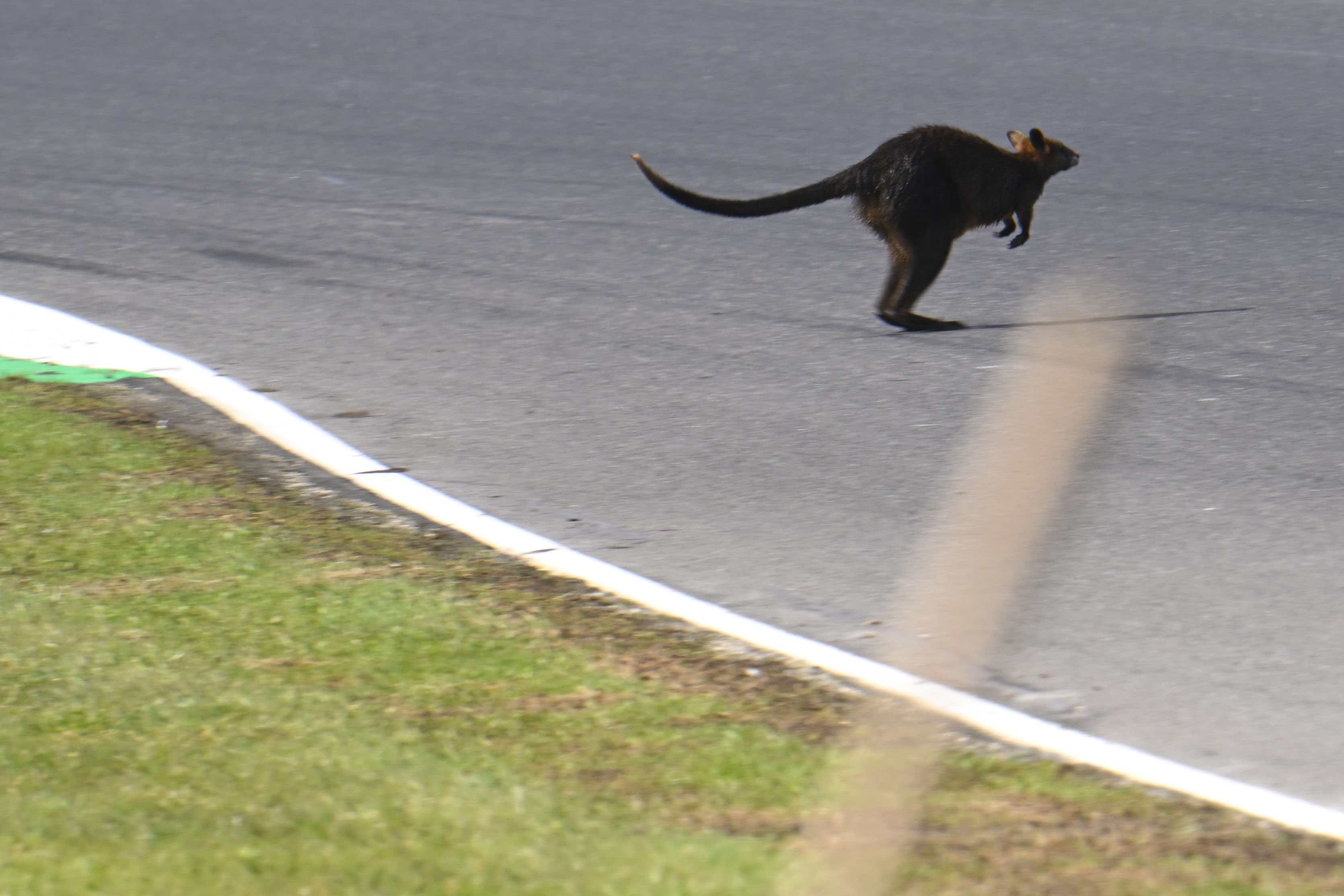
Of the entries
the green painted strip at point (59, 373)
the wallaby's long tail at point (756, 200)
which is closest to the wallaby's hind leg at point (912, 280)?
the wallaby's long tail at point (756, 200)

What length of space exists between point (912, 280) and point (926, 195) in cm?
35

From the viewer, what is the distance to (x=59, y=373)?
6715 mm

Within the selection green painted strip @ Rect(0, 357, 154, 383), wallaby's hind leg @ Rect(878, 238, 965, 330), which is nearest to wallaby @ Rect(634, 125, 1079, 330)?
wallaby's hind leg @ Rect(878, 238, 965, 330)

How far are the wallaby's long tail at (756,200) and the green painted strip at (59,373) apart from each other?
2.33 metres

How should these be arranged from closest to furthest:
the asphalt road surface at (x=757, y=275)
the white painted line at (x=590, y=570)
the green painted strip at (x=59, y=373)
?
1. the white painted line at (x=590, y=570)
2. the asphalt road surface at (x=757, y=275)
3. the green painted strip at (x=59, y=373)

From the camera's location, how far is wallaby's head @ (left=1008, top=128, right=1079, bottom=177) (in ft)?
25.3

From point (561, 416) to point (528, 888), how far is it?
131 inches

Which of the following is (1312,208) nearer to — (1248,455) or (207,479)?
(1248,455)

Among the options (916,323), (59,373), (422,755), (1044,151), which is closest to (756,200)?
(916,323)

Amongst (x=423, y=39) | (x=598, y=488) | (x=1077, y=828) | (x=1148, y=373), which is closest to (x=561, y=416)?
(x=598, y=488)

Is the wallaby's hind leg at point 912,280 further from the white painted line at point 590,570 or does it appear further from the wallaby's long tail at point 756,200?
the white painted line at point 590,570

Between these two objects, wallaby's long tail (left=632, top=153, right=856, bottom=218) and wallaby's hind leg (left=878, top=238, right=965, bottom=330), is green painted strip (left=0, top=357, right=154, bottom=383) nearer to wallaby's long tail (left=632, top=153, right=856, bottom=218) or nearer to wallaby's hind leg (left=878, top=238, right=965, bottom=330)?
wallaby's long tail (left=632, top=153, right=856, bottom=218)

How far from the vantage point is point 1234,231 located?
946 centimetres

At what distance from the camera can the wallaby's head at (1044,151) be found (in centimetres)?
771
